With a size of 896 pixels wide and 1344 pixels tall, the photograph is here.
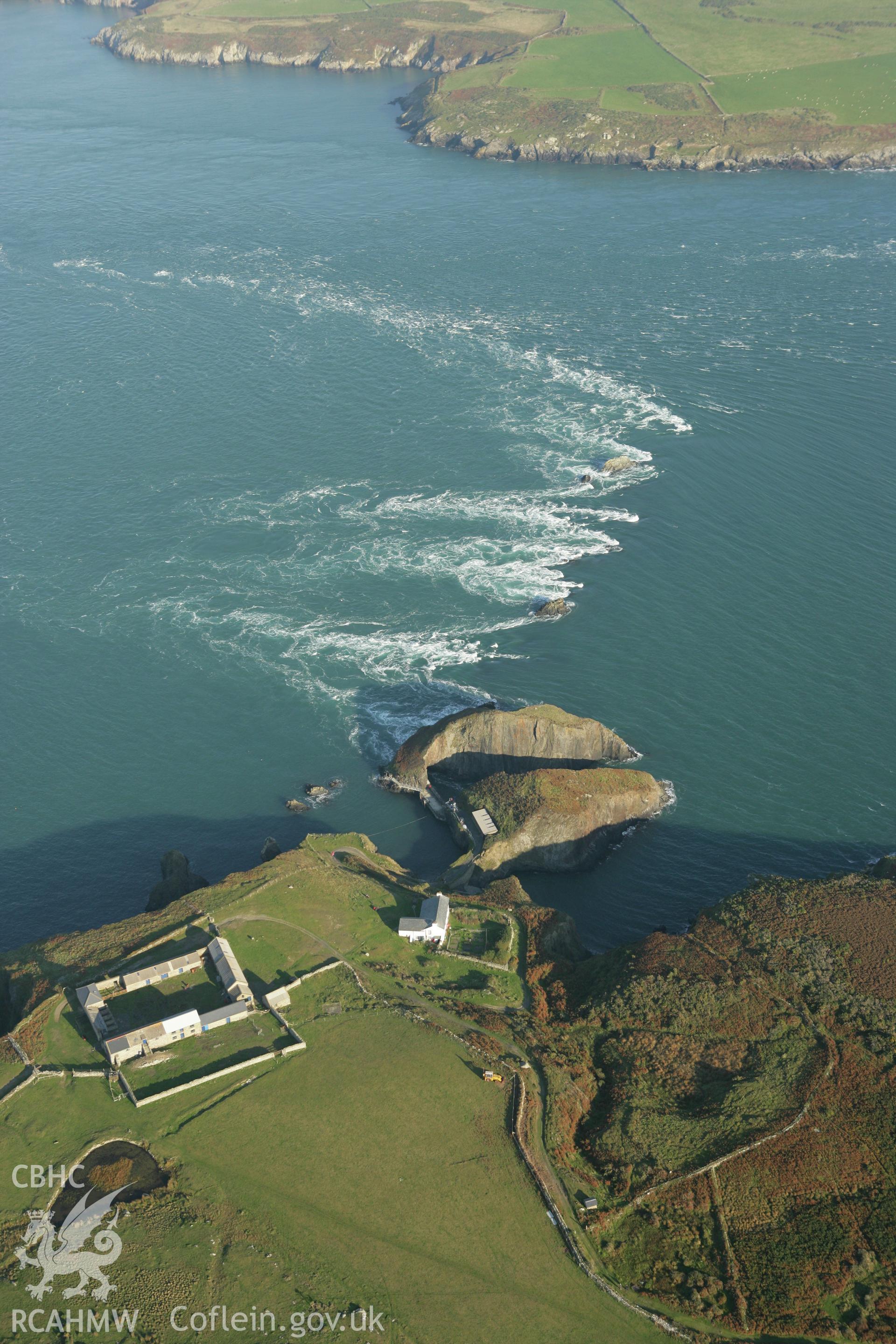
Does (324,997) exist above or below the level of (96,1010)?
below

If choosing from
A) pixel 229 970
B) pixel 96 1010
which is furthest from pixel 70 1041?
pixel 229 970

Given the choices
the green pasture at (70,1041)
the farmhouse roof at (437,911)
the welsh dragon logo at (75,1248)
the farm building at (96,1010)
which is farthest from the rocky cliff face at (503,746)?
the welsh dragon logo at (75,1248)

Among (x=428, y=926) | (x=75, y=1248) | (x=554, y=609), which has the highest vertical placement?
(x=554, y=609)

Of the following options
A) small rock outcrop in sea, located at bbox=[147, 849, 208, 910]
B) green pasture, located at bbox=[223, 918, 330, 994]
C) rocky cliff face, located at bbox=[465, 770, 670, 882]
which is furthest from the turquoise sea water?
green pasture, located at bbox=[223, 918, 330, 994]

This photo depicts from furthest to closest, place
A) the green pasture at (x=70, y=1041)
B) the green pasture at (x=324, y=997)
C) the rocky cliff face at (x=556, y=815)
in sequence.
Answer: the rocky cliff face at (x=556, y=815) < the green pasture at (x=324, y=997) < the green pasture at (x=70, y=1041)

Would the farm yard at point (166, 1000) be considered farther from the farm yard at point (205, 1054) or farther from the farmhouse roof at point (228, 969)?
the farm yard at point (205, 1054)

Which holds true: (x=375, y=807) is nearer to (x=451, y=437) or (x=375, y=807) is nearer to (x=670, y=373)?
(x=451, y=437)

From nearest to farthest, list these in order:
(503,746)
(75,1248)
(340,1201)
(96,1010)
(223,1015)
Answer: (75,1248)
(340,1201)
(223,1015)
(96,1010)
(503,746)

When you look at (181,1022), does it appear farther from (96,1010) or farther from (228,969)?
(96,1010)
